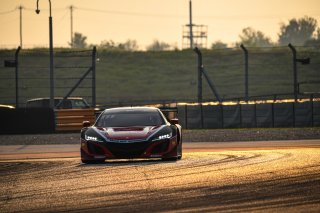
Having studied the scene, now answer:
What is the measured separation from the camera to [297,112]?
37656 mm

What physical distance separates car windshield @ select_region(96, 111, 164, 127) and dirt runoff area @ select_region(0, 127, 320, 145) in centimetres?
961

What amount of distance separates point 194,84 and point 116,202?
66278 mm

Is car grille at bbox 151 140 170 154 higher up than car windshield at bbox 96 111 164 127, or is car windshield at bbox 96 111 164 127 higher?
car windshield at bbox 96 111 164 127

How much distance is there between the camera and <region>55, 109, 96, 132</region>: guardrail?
36.1m

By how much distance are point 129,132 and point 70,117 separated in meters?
15.3

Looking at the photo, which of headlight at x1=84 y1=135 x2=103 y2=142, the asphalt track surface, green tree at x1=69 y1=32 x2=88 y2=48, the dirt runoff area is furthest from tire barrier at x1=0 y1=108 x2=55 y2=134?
green tree at x1=69 y1=32 x2=88 y2=48

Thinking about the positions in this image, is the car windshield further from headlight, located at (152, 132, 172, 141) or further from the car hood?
headlight, located at (152, 132, 172, 141)

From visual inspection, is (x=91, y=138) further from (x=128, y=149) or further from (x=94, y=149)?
(x=128, y=149)

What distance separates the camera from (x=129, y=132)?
21.1 m

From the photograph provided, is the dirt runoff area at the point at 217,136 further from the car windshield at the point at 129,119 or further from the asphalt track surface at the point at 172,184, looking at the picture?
the car windshield at the point at 129,119

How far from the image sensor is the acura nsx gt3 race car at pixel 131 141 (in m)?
20.9

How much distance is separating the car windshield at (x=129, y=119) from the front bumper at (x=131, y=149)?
3.10 feet

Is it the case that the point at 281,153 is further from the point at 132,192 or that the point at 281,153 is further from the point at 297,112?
the point at 297,112

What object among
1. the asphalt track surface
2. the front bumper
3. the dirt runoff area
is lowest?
the dirt runoff area
